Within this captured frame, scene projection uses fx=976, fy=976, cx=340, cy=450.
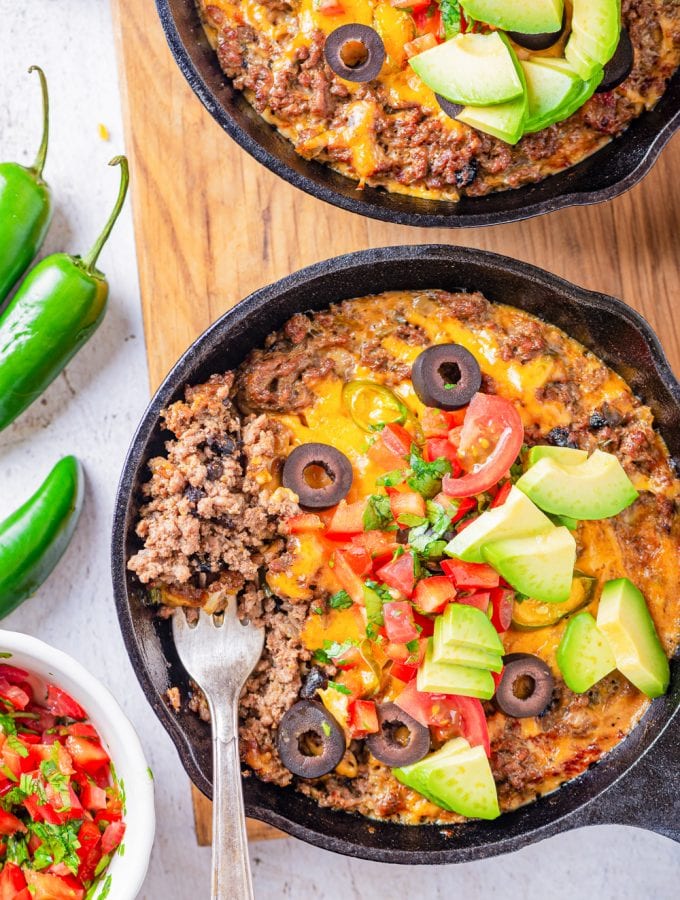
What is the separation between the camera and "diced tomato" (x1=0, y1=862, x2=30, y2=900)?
3713mm

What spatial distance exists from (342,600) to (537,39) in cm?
227

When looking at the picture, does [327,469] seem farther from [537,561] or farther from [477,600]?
[537,561]

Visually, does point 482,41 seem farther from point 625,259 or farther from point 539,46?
point 625,259

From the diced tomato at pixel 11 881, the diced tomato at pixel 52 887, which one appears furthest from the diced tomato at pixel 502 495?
the diced tomato at pixel 11 881

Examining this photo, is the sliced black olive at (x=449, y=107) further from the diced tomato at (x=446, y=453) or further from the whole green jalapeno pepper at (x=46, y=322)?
the whole green jalapeno pepper at (x=46, y=322)

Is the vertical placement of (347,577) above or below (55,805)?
above

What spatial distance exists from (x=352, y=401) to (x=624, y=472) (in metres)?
1.03

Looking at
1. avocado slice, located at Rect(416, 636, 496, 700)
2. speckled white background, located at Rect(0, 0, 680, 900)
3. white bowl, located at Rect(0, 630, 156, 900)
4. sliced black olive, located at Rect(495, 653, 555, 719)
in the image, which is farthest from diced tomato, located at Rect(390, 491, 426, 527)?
speckled white background, located at Rect(0, 0, 680, 900)

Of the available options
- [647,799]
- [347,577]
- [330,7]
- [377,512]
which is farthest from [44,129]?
[647,799]

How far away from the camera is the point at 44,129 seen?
4.20 metres

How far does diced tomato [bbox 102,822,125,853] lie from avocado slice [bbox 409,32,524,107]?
306 cm

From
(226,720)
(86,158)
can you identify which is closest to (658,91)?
(86,158)

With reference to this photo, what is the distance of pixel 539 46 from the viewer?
12.4 ft

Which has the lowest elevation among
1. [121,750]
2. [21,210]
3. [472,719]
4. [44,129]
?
[121,750]
